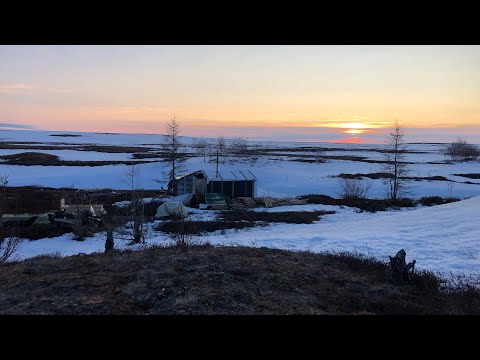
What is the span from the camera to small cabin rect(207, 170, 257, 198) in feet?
107

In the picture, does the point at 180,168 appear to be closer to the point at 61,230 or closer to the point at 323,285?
the point at 61,230

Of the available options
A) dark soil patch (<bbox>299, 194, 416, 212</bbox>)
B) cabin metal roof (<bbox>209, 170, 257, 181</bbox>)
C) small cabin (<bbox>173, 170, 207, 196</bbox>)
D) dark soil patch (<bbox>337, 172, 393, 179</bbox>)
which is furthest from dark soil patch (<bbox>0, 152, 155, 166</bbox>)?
dark soil patch (<bbox>299, 194, 416, 212</bbox>)

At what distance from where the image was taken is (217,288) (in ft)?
18.2

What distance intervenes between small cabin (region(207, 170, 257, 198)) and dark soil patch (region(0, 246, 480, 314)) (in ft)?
79.2

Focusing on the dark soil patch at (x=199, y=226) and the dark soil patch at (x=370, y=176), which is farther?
the dark soil patch at (x=370, y=176)

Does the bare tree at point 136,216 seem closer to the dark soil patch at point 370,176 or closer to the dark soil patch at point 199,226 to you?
the dark soil patch at point 199,226

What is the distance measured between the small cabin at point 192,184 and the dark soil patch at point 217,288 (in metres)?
23.8

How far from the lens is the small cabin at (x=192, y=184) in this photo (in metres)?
32.2

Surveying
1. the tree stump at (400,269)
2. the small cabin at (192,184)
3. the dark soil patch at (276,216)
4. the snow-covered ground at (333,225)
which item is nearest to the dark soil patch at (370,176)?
the snow-covered ground at (333,225)

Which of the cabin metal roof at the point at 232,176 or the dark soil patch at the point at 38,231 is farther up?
the cabin metal roof at the point at 232,176
